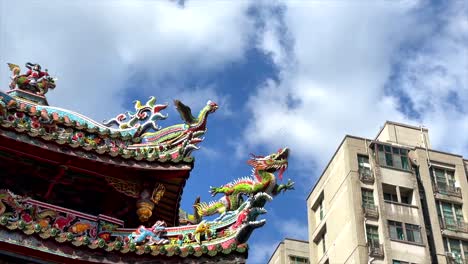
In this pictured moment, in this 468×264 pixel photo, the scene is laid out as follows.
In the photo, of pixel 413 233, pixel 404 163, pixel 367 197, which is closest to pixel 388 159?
pixel 404 163

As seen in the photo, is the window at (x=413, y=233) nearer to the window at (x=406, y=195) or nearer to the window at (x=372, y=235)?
the window at (x=372, y=235)

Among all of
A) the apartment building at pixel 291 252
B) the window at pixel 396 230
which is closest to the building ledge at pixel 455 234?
the window at pixel 396 230

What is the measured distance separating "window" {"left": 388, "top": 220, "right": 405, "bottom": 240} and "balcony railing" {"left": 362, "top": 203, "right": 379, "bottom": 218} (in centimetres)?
110

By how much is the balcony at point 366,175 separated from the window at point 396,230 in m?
3.56

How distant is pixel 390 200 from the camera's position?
156 ft

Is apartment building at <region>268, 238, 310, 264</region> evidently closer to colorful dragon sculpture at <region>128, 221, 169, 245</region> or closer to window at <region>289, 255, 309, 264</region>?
window at <region>289, 255, 309, 264</region>

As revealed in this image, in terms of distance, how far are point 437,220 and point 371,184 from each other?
5383 mm

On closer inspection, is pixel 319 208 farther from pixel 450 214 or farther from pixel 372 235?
pixel 450 214

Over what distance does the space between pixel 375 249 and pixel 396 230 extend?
7.95 feet

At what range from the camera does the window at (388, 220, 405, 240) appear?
44812 mm

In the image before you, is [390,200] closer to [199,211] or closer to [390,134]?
[390,134]

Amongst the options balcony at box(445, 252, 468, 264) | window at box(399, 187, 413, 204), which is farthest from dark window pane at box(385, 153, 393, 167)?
balcony at box(445, 252, 468, 264)

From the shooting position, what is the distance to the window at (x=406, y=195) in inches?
1884

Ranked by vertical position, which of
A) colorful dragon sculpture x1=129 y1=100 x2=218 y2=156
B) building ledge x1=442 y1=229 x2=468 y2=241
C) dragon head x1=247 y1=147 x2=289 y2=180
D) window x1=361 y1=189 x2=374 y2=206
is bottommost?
dragon head x1=247 y1=147 x2=289 y2=180
